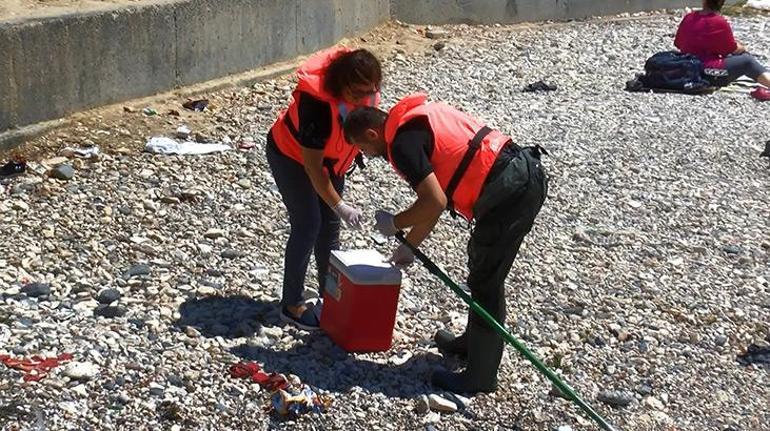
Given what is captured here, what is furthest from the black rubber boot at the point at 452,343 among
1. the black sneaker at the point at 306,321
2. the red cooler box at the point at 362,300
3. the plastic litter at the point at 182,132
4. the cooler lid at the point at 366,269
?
the plastic litter at the point at 182,132

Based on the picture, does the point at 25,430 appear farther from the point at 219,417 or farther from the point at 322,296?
the point at 322,296

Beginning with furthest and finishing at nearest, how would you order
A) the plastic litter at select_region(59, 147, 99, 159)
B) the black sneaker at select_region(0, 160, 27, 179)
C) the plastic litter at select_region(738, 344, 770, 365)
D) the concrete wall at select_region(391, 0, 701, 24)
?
the concrete wall at select_region(391, 0, 701, 24)
the plastic litter at select_region(59, 147, 99, 159)
the black sneaker at select_region(0, 160, 27, 179)
the plastic litter at select_region(738, 344, 770, 365)

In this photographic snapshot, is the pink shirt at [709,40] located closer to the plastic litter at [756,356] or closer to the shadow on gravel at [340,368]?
the plastic litter at [756,356]

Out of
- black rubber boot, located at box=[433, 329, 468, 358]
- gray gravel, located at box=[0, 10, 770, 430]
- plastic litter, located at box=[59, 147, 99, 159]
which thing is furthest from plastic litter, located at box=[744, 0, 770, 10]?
black rubber boot, located at box=[433, 329, 468, 358]

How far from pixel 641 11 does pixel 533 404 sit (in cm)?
1146

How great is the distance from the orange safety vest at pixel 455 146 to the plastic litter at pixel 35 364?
163cm

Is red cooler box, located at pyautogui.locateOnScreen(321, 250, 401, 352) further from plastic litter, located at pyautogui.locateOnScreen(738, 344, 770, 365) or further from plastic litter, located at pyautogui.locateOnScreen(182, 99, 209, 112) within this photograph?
plastic litter, located at pyautogui.locateOnScreen(182, 99, 209, 112)

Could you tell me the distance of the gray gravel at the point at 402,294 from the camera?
16.6ft

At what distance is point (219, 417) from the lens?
191 inches

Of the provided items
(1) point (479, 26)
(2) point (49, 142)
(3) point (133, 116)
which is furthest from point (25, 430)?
(1) point (479, 26)

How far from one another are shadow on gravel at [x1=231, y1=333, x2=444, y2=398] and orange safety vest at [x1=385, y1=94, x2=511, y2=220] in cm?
88

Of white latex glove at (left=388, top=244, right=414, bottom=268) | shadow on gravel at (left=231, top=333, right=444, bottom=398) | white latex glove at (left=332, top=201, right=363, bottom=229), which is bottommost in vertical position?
shadow on gravel at (left=231, top=333, right=444, bottom=398)

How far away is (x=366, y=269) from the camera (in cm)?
533

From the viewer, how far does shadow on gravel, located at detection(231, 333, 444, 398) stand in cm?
522
